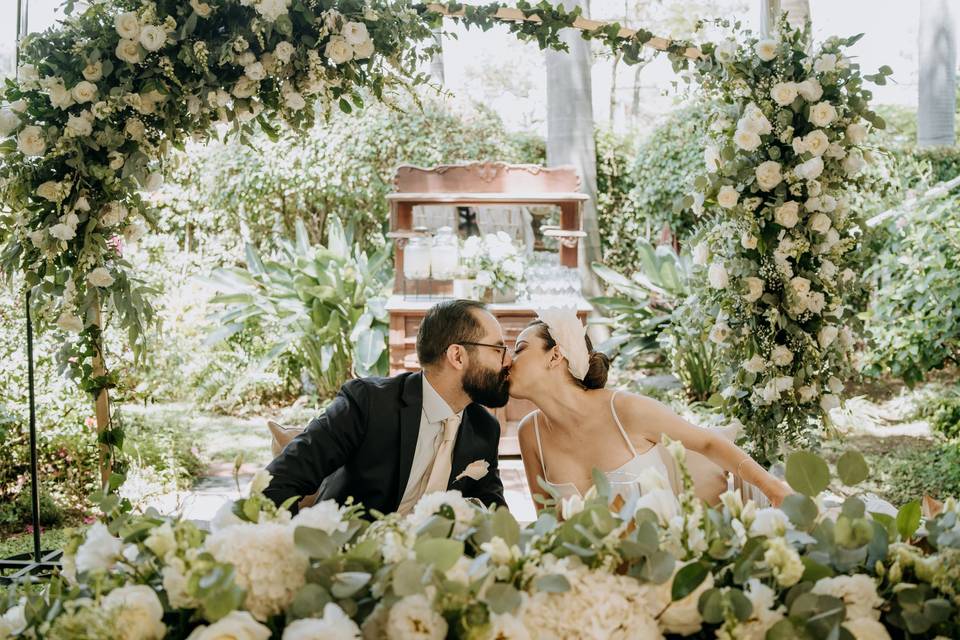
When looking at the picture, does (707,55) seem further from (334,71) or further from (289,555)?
(289,555)

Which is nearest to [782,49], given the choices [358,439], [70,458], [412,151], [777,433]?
[777,433]

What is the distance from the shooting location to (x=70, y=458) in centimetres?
475

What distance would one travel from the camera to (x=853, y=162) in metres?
3.66

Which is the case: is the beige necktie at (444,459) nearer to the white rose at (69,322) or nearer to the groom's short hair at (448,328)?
the groom's short hair at (448,328)

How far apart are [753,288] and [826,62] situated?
0.90 meters

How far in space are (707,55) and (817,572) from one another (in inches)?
117

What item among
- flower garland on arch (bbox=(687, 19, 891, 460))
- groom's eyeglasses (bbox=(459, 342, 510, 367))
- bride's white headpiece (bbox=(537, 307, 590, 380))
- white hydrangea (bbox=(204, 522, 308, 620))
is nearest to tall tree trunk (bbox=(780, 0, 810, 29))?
flower garland on arch (bbox=(687, 19, 891, 460))

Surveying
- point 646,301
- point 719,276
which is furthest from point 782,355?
point 646,301

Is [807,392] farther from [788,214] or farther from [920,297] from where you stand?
[920,297]

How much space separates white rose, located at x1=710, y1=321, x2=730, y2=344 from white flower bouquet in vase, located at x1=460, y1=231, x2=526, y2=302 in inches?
74.0

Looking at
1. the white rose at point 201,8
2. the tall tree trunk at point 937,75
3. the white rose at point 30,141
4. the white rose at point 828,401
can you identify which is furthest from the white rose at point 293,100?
the tall tree trunk at point 937,75

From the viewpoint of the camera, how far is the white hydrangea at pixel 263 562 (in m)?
1.08

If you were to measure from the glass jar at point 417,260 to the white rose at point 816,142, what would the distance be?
2.64 m

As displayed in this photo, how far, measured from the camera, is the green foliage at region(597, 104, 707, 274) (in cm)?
840
